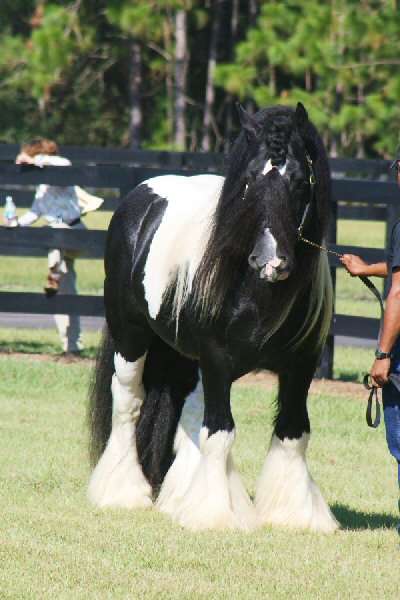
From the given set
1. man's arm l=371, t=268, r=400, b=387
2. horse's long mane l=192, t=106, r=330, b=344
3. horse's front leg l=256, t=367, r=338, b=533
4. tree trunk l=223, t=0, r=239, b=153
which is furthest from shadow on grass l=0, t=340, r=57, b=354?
tree trunk l=223, t=0, r=239, b=153

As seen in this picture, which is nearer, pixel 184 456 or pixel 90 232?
pixel 184 456

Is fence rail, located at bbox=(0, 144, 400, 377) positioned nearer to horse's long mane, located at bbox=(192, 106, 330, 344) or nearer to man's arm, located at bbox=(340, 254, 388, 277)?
horse's long mane, located at bbox=(192, 106, 330, 344)

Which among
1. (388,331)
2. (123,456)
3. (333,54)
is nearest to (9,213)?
(123,456)

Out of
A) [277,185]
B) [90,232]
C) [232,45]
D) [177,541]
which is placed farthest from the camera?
[232,45]

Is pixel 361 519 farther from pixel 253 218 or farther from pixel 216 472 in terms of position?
pixel 253 218

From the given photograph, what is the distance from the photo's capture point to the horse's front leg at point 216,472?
599 centimetres

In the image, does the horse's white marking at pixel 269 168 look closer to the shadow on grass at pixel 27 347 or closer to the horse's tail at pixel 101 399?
the horse's tail at pixel 101 399

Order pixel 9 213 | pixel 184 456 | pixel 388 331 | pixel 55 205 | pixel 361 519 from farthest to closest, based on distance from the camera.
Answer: pixel 55 205 → pixel 9 213 → pixel 184 456 → pixel 361 519 → pixel 388 331

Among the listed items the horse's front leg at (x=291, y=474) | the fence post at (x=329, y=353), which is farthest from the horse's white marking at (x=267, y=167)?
the fence post at (x=329, y=353)

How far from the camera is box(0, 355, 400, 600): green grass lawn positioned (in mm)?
5035

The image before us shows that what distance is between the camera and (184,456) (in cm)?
677

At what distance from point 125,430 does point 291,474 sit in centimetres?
112

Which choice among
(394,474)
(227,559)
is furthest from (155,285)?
(394,474)

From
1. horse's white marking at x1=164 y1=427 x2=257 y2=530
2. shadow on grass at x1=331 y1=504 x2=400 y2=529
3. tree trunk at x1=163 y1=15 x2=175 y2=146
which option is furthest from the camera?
tree trunk at x1=163 y1=15 x2=175 y2=146
